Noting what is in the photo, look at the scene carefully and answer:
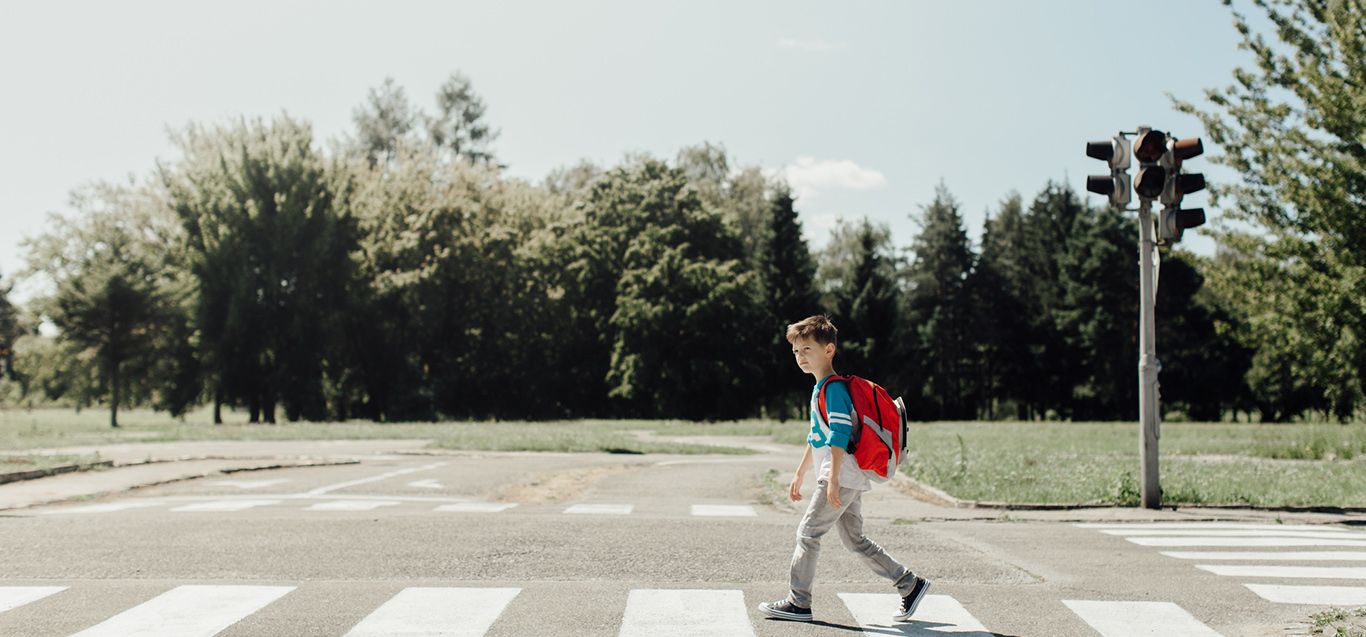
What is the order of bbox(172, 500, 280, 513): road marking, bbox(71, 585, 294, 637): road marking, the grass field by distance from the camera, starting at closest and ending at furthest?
1. bbox(71, 585, 294, 637): road marking
2. bbox(172, 500, 280, 513): road marking
3. the grass field

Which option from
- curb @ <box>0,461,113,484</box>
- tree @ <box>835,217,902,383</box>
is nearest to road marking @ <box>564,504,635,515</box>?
curb @ <box>0,461,113,484</box>

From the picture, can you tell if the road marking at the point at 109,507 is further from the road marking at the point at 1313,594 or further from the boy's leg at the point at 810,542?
the road marking at the point at 1313,594

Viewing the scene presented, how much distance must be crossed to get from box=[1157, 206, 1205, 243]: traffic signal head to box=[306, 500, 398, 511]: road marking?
30.5ft

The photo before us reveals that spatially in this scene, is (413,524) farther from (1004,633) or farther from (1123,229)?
(1123,229)

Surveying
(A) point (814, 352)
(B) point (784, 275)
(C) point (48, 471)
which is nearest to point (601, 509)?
(A) point (814, 352)

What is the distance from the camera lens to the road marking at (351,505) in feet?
44.7

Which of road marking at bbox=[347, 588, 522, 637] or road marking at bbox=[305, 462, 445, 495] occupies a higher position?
road marking at bbox=[347, 588, 522, 637]

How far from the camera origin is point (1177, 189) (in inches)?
513

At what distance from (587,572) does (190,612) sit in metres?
2.75

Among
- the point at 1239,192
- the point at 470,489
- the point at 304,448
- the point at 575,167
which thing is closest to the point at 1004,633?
the point at 470,489

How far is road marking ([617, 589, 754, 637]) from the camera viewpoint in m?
6.28

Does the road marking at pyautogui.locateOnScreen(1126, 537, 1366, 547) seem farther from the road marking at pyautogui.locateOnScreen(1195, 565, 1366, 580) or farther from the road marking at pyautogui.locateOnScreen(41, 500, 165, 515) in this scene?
the road marking at pyautogui.locateOnScreen(41, 500, 165, 515)

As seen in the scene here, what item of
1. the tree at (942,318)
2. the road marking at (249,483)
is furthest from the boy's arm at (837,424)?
the tree at (942,318)

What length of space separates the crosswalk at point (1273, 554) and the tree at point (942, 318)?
59352 mm
